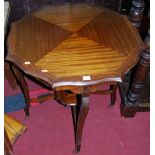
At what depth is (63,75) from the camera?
1238 mm

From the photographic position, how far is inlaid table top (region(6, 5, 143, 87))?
1254 mm

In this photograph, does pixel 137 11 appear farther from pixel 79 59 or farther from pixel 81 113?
pixel 81 113

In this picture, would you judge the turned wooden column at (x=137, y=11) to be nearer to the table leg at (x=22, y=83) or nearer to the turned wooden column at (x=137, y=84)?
the turned wooden column at (x=137, y=84)

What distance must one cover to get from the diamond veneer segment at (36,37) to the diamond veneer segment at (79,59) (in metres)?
0.05

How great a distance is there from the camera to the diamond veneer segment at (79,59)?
4.15ft

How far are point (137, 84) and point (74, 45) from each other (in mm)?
598

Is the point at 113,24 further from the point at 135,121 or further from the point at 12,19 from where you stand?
the point at 12,19

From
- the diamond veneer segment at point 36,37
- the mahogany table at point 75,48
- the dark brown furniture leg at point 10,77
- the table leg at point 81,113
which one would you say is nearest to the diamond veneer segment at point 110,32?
the mahogany table at point 75,48

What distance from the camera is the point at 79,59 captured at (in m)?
1.34

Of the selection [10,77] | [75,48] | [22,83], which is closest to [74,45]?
[75,48]

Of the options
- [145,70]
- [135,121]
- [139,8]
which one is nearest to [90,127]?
[135,121]

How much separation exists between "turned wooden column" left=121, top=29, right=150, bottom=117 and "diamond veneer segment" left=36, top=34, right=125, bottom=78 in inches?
12.5

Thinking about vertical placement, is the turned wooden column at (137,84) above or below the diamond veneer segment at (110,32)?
below

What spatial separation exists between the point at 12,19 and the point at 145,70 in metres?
1.26
